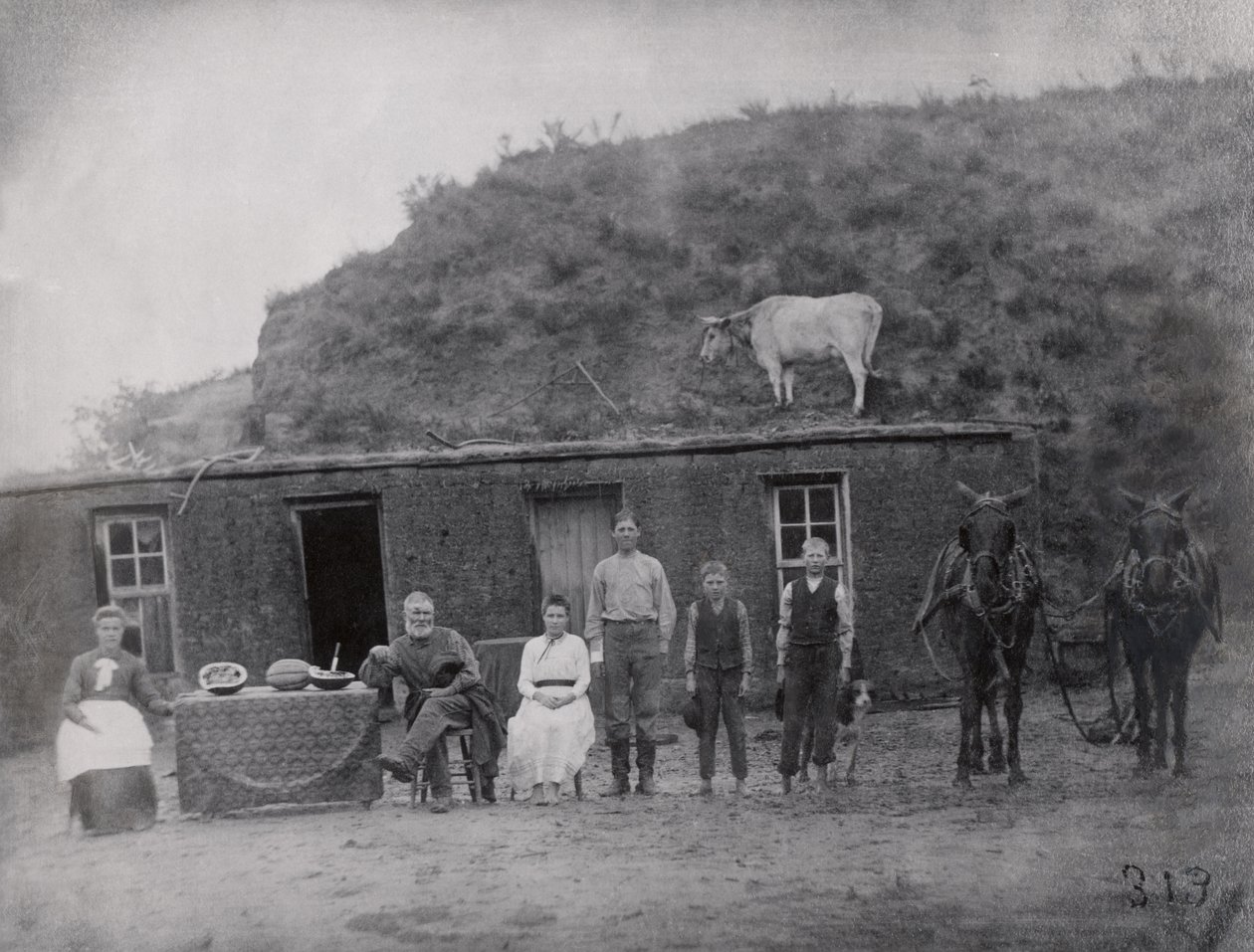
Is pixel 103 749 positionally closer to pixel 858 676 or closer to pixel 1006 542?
pixel 858 676

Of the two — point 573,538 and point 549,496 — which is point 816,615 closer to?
point 573,538

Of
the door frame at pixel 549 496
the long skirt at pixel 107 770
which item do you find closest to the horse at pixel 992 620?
the door frame at pixel 549 496

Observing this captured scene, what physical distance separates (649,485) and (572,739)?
228 centimetres

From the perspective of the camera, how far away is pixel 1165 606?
6.17 meters

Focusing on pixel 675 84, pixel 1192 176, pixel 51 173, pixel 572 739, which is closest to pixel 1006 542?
pixel 1192 176

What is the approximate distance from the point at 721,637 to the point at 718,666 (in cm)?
18

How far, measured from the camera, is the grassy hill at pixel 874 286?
618cm

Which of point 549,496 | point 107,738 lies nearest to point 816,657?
point 549,496

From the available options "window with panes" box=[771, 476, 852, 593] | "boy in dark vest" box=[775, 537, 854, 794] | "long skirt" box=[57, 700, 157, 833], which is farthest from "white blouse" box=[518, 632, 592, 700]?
"long skirt" box=[57, 700, 157, 833]

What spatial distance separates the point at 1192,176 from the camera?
6.16 metres

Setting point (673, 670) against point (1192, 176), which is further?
point (673, 670)

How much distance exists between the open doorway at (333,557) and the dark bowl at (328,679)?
70.5 inches

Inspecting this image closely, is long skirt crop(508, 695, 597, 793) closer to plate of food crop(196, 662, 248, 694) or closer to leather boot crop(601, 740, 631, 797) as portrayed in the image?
leather boot crop(601, 740, 631, 797)

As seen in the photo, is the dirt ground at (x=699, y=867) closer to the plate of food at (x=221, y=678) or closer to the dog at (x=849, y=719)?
the dog at (x=849, y=719)
